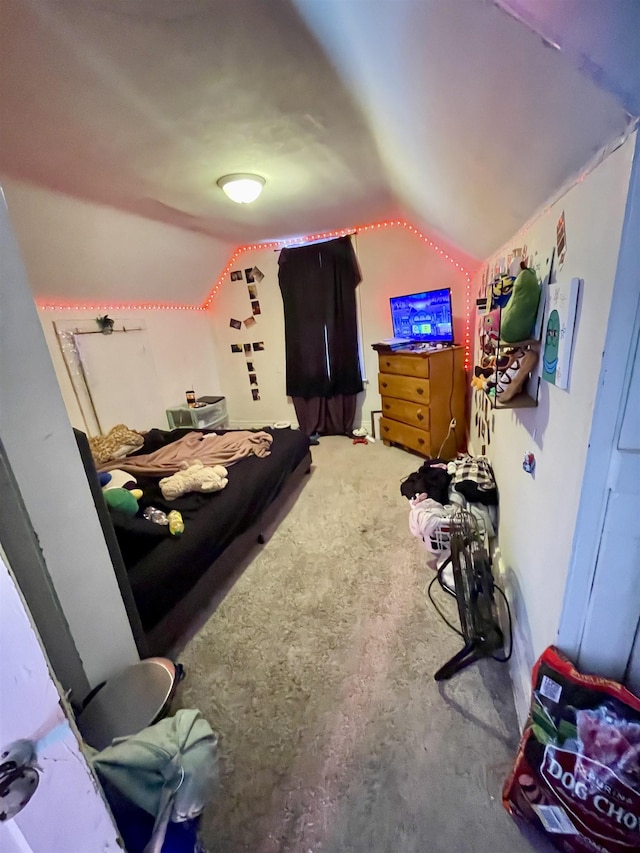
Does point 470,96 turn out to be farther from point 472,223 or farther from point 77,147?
point 77,147

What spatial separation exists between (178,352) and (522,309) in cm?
373

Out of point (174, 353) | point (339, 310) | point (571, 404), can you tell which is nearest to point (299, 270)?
point (339, 310)

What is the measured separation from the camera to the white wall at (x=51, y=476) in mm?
816

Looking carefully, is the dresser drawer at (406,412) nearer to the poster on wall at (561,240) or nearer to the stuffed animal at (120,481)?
the poster on wall at (561,240)

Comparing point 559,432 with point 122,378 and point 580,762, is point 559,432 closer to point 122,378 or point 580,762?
point 580,762

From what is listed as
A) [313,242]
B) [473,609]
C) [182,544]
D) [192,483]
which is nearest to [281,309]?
[313,242]

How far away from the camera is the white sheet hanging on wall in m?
3.11

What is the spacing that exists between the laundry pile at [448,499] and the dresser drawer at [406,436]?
1026mm

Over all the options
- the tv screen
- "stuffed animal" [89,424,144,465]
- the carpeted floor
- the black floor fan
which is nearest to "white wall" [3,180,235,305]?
"stuffed animal" [89,424,144,465]

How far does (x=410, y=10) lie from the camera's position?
30.8 inches

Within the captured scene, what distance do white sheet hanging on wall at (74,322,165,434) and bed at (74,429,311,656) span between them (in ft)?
4.47

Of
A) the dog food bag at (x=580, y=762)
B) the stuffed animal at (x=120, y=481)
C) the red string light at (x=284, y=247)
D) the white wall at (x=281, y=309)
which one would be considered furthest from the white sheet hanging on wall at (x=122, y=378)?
the dog food bag at (x=580, y=762)

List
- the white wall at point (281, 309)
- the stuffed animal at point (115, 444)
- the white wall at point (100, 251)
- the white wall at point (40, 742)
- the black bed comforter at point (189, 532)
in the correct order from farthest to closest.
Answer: the white wall at point (281, 309) → the stuffed animal at point (115, 444) → the white wall at point (100, 251) → the black bed comforter at point (189, 532) → the white wall at point (40, 742)

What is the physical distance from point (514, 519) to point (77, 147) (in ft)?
8.34
